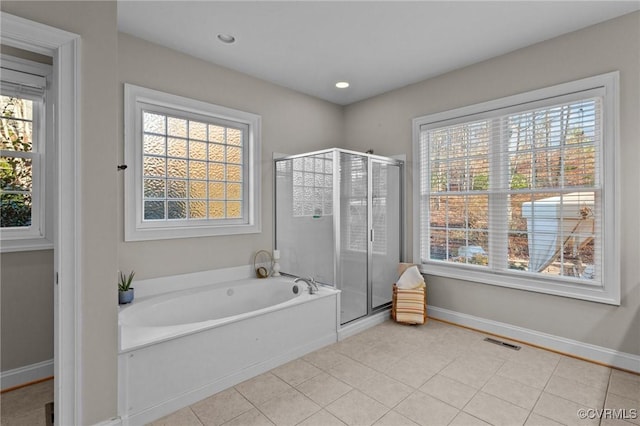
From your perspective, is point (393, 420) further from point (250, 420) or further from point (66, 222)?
point (66, 222)

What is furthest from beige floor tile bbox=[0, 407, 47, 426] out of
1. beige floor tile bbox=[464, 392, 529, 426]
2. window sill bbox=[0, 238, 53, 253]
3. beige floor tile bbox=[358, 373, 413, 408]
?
beige floor tile bbox=[464, 392, 529, 426]

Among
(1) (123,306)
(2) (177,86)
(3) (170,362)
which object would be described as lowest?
(3) (170,362)

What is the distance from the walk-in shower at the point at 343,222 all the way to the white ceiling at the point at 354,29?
936 millimetres

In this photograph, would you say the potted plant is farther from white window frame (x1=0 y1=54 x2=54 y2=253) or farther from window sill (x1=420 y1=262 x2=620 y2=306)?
window sill (x1=420 y1=262 x2=620 y2=306)

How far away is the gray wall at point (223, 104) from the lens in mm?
2734

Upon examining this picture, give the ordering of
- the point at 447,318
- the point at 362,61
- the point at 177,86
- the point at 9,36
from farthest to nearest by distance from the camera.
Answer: the point at 447,318, the point at 362,61, the point at 177,86, the point at 9,36

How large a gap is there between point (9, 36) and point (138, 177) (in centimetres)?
141

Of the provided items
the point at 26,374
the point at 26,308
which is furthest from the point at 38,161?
the point at 26,374

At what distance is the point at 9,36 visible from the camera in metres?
1.46

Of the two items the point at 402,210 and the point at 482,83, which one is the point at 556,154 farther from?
the point at 402,210

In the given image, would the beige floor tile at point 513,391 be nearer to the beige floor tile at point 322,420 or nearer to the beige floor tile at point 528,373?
the beige floor tile at point 528,373

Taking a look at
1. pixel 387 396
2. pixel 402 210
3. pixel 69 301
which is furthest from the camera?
pixel 402 210

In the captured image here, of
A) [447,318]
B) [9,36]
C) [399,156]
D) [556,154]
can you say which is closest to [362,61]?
[399,156]

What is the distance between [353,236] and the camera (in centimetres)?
331
